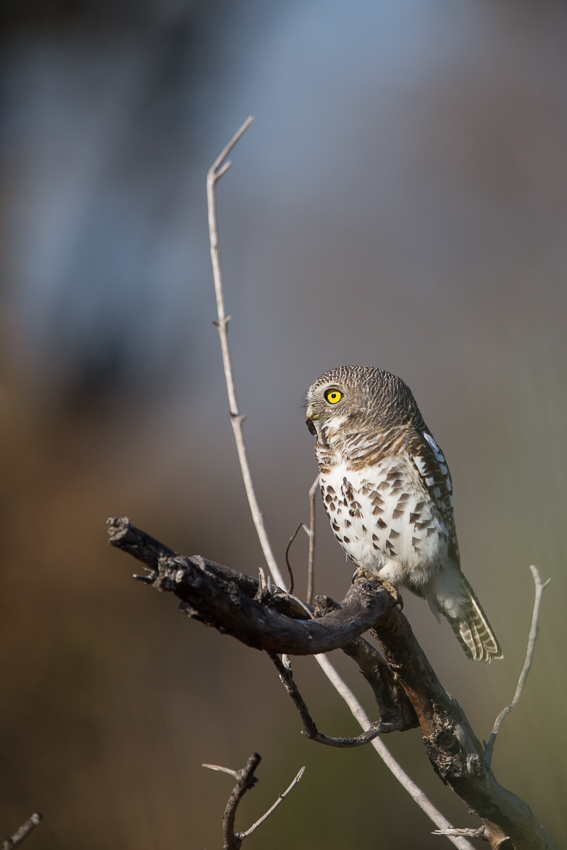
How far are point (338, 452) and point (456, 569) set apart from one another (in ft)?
2.10

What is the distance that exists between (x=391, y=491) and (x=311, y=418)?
48cm

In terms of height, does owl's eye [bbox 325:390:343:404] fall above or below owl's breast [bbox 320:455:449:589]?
above

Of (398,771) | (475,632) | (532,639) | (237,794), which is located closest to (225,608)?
(237,794)

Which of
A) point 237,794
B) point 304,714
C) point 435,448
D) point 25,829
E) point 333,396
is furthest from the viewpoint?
point 333,396

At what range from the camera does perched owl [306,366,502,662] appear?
195 centimetres

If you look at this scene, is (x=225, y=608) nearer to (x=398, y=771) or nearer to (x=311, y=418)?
(x=398, y=771)

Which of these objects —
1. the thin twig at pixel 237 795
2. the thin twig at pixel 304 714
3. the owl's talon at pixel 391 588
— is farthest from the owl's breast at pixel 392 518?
the thin twig at pixel 237 795

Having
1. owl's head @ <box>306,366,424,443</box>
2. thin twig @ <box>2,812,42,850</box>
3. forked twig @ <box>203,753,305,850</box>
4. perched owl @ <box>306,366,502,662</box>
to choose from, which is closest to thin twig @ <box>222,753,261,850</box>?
forked twig @ <box>203,753,305,850</box>

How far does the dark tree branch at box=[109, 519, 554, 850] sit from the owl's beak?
0.90 m

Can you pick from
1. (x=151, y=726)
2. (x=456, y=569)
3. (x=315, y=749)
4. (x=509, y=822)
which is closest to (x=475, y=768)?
(x=509, y=822)

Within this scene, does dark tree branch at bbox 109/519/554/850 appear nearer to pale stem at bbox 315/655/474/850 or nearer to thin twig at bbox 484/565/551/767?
pale stem at bbox 315/655/474/850

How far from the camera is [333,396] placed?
2.23 meters

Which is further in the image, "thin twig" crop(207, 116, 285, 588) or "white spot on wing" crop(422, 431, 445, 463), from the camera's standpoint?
"white spot on wing" crop(422, 431, 445, 463)

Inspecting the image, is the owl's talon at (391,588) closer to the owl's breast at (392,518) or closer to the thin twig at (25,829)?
the owl's breast at (392,518)
